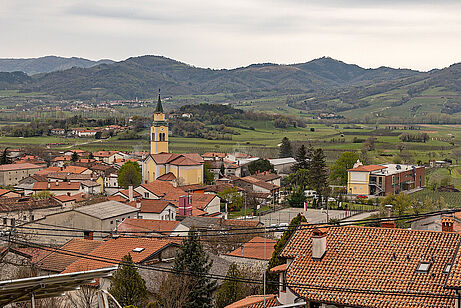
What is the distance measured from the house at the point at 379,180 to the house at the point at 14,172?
3608 cm

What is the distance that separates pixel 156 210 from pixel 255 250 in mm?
13723

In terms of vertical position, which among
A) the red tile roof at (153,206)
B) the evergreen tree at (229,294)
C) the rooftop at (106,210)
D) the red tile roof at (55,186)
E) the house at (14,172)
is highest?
the evergreen tree at (229,294)

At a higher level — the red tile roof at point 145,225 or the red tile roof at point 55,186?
the red tile roof at point 145,225

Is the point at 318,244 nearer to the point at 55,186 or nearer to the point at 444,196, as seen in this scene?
the point at 55,186

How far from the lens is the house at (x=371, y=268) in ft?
36.5

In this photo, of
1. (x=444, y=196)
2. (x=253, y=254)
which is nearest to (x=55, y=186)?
(x=253, y=254)

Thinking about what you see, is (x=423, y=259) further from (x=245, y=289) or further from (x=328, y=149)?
(x=328, y=149)

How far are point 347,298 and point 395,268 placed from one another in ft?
4.14

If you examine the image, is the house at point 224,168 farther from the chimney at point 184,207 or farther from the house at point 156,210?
the chimney at point 184,207

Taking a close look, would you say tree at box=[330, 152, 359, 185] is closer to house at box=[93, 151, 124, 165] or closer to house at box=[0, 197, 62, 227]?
house at box=[93, 151, 124, 165]

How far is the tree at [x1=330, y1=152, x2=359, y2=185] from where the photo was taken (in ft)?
219

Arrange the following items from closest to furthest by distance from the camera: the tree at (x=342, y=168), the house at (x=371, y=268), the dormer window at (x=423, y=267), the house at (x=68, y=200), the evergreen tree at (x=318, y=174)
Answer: the house at (x=371, y=268) < the dormer window at (x=423, y=267) < the house at (x=68, y=200) < the evergreen tree at (x=318, y=174) < the tree at (x=342, y=168)

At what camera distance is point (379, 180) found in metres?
60.8

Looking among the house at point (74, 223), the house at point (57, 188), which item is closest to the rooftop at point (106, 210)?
the house at point (74, 223)
